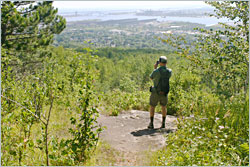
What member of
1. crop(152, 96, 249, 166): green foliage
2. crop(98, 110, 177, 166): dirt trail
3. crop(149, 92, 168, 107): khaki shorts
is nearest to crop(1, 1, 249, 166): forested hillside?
crop(152, 96, 249, 166): green foliage

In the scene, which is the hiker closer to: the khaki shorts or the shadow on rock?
the khaki shorts

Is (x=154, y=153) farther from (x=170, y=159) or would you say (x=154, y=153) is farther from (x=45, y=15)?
(x=45, y=15)

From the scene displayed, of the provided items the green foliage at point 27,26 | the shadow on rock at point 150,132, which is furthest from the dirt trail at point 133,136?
the green foliage at point 27,26

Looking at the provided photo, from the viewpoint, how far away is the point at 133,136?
16.5 ft

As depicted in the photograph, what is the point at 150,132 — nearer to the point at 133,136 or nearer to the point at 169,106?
the point at 133,136

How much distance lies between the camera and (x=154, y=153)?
389cm

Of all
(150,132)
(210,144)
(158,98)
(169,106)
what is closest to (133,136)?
(150,132)

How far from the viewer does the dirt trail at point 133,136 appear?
3944 millimetres

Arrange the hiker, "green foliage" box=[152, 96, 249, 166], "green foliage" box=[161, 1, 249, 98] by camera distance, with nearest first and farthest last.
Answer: "green foliage" box=[152, 96, 249, 166] → "green foliage" box=[161, 1, 249, 98] → the hiker

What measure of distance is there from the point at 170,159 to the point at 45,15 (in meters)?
12.9

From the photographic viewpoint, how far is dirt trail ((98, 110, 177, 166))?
12.9ft

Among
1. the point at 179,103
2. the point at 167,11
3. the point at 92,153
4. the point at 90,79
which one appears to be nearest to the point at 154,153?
the point at 92,153

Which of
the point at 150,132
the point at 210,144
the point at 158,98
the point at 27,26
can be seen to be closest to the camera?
the point at 210,144

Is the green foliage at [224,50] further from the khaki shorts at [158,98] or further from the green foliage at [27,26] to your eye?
the green foliage at [27,26]
